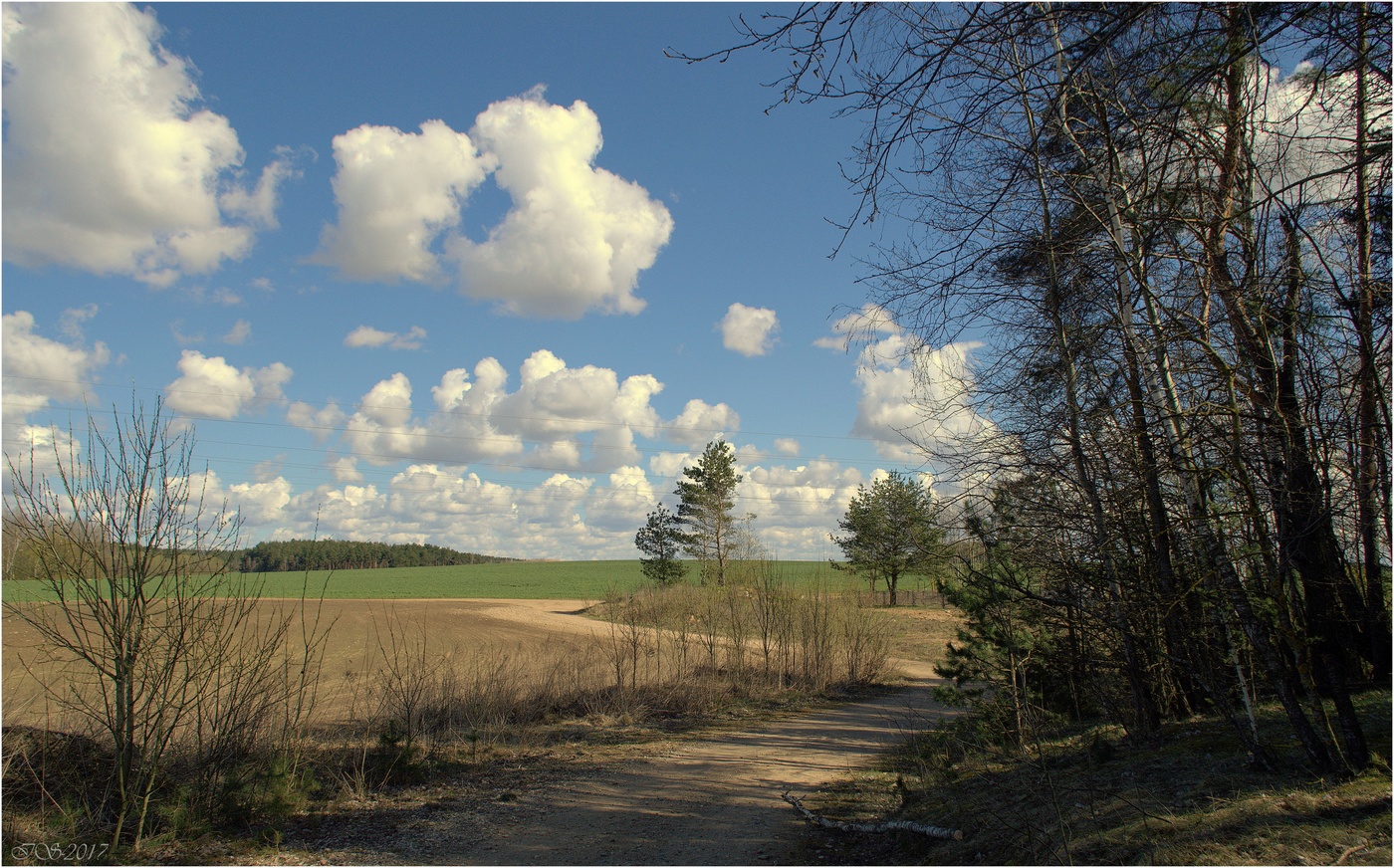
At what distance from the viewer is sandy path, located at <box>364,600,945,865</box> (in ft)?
21.0

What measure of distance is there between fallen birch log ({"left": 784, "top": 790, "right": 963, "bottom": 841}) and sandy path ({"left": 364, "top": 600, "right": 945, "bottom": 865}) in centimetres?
21

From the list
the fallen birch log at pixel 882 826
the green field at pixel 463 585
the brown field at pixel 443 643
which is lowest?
the green field at pixel 463 585

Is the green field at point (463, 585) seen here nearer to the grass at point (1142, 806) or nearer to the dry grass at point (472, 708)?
the dry grass at point (472, 708)

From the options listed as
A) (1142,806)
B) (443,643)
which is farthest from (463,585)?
(1142,806)

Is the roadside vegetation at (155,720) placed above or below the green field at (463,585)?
above

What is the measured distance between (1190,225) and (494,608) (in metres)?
51.0

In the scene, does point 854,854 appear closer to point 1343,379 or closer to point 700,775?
point 700,775

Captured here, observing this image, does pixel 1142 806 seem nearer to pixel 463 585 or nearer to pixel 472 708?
pixel 472 708

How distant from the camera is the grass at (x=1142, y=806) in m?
3.73

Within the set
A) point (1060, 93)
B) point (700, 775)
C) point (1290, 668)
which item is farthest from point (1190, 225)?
point (700, 775)

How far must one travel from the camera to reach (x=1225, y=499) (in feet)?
19.4
